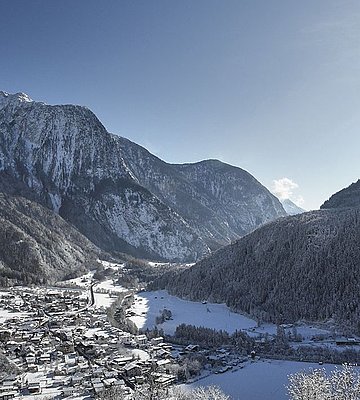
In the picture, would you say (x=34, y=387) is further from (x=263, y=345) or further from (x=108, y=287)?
(x=108, y=287)

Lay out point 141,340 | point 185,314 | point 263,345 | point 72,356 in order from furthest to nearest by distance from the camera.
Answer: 1. point 185,314
2. point 263,345
3. point 141,340
4. point 72,356

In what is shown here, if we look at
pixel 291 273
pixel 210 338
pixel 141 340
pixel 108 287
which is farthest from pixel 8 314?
pixel 291 273

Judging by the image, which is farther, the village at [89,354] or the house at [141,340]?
the house at [141,340]

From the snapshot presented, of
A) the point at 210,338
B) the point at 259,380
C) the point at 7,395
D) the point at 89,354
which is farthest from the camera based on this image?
the point at 210,338

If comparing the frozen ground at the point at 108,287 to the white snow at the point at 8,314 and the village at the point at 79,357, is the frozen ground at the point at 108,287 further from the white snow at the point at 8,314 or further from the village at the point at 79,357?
the white snow at the point at 8,314

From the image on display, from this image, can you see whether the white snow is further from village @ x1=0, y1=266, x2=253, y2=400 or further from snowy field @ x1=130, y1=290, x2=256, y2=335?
snowy field @ x1=130, y1=290, x2=256, y2=335

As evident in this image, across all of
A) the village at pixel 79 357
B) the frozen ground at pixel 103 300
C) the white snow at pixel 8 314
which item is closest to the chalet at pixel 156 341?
the village at pixel 79 357

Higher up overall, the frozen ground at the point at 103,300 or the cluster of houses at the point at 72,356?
the frozen ground at the point at 103,300

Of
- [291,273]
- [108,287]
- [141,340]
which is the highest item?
[291,273]
